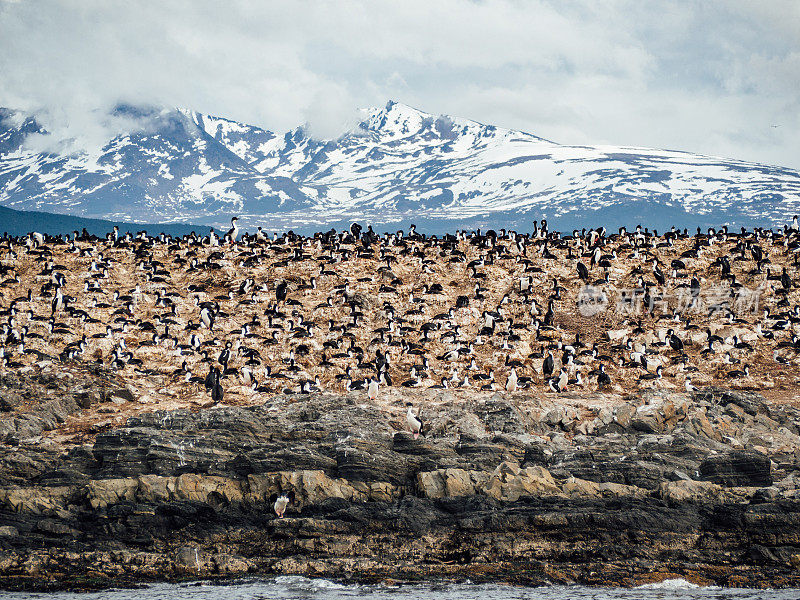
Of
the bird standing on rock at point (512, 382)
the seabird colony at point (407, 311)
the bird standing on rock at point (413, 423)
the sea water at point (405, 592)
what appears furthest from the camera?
the seabird colony at point (407, 311)

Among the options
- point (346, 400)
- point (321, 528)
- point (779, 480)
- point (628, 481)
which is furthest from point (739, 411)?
point (321, 528)

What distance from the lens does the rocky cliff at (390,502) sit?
20.1 metres

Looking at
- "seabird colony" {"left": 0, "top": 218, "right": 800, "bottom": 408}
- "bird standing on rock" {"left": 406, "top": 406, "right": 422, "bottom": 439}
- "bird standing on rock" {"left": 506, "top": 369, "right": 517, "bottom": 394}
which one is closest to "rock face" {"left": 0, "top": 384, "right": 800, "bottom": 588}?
"bird standing on rock" {"left": 406, "top": 406, "right": 422, "bottom": 439}

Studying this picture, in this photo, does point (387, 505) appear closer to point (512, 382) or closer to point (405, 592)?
point (405, 592)

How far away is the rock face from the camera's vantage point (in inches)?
792

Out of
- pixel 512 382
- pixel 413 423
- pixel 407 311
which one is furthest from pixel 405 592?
pixel 407 311

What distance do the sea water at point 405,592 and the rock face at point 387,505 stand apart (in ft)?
1.24

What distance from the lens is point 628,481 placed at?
23.3 metres

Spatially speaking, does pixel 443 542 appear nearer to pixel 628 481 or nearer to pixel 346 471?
pixel 346 471

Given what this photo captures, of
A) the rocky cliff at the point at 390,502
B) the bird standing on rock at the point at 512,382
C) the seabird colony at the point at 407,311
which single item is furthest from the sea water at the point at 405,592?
the bird standing on rock at the point at 512,382

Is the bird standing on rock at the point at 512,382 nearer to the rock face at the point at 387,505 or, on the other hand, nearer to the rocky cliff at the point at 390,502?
the rocky cliff at the point at 390,502

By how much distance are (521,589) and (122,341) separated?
24.6 meters

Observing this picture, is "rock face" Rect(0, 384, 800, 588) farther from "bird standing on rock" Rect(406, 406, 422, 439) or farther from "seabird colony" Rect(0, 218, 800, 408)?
"seabird colony" Rect(0, 218, 800, 408)

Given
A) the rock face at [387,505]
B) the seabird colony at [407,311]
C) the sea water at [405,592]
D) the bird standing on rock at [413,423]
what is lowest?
the sea water at [405,592]
